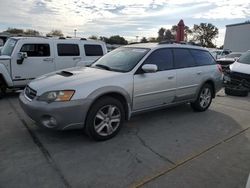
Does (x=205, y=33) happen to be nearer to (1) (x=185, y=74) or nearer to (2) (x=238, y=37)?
(2) (x=238, y=37)

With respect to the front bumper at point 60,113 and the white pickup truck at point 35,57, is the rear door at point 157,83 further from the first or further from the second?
the white pickup truck at point 35,57

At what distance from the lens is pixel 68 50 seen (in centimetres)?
861

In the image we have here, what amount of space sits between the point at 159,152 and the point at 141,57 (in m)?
1.90

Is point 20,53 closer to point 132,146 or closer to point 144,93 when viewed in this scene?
point 144,93

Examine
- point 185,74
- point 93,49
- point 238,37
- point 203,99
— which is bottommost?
point 203,99

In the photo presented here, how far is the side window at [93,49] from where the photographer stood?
904 cm

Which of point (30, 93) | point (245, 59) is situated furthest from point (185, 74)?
point (245, 59)

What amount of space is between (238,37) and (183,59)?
39.6 meters

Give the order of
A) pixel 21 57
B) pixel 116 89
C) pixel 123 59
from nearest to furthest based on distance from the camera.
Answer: pixel 116 89
pixel 123 59
pixel 21 57

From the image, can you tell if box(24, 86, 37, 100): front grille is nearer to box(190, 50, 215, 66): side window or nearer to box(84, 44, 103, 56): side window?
Answer: box(190, 50, 215, 66): side window

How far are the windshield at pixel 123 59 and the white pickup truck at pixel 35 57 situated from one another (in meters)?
2.92

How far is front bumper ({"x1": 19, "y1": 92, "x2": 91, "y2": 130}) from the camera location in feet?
12.5

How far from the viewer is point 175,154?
391 centimetres

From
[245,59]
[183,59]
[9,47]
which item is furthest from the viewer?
[245,59]
